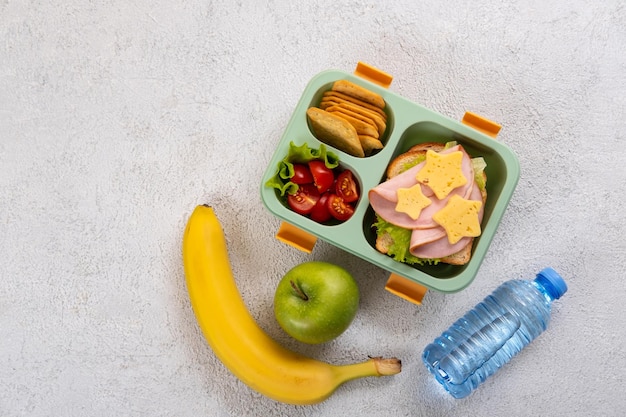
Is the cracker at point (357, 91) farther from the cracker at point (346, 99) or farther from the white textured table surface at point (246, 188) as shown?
the white textured table surface at point (246, 188)

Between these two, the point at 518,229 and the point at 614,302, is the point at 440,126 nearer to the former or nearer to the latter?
the point at 518,229

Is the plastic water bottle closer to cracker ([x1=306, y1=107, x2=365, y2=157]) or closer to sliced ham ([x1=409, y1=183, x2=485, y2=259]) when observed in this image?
sliced ham ([x1=409, y1=183, x2=485, y2=259])

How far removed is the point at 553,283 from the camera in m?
1.15

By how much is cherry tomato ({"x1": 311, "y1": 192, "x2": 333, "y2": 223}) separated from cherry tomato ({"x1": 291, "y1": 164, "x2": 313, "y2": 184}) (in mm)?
40

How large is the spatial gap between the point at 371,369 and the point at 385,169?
406 millimetres

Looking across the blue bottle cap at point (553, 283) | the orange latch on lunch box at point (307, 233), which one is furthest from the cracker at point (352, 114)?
the blue bottle cap at point (553, 283)

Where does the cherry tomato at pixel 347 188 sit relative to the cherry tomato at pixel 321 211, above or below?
above

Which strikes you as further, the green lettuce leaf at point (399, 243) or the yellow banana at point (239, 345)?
the yellow banana at point (239, 345)

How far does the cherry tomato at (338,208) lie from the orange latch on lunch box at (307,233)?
2.7 inches

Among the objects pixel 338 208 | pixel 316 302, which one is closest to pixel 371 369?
pixel 316 302

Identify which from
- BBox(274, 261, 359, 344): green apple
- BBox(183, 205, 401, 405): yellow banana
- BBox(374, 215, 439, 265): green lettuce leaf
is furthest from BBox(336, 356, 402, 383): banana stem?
BBox(374, 215, 439, 265): green lettuce leaf

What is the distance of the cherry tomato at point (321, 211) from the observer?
1.11m

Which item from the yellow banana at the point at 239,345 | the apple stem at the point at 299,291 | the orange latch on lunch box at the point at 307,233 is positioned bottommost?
the yellow banana at the point at 239,345

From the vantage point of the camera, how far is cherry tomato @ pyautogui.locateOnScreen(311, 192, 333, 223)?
1.11 meters
